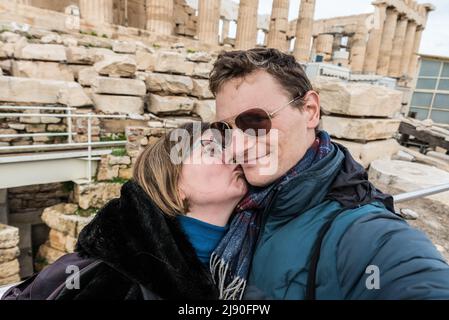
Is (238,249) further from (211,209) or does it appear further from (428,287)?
(428,287)

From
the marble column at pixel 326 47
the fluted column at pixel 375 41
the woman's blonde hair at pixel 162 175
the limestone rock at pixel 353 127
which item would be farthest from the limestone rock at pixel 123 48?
the fluted column at pixel 375 41

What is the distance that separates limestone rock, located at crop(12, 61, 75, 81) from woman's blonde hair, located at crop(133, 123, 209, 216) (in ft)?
25.5

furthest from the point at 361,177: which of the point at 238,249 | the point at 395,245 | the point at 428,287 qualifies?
the point at 238,249

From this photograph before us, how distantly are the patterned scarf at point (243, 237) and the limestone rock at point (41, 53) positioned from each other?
8475 mm

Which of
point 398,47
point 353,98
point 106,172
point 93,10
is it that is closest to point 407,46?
point 398,47

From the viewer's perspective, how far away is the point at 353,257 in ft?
3.23

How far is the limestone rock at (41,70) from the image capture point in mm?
7551

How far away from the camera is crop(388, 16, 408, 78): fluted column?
27.9 metres

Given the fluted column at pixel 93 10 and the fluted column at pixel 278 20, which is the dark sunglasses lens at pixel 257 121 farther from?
the fluted column at pixel 278 20

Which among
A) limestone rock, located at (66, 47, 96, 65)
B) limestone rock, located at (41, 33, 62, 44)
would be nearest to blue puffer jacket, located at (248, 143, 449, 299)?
limestone rock, located at (66, 47, 96, 65)

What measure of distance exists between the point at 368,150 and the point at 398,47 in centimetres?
2961

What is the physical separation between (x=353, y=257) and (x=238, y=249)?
50cm

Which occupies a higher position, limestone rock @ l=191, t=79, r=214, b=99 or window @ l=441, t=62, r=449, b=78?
window @ l=441, t=62, r=449, b=78

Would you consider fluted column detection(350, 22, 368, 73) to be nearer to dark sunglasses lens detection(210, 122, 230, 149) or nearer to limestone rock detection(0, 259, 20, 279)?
limestone rock detection(0, 259, 20, 279)
